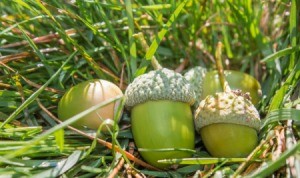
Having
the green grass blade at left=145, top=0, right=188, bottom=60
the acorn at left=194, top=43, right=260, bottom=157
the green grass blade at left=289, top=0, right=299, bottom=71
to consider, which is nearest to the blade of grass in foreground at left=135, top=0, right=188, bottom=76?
the green grass blade at left=145, top=0, right=188, bottom=60

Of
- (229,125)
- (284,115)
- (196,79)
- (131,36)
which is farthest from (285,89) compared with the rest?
(131,36)

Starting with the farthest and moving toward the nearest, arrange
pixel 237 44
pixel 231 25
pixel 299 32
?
pixel 237 44 < pixel 231 25 < pixel 299 32

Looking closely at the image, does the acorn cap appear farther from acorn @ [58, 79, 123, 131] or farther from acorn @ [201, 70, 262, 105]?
acorn @ [201, 70, 262, 105]

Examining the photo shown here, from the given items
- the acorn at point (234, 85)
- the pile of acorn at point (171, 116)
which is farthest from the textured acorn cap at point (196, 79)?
the pile of acorn at point (171, 116)

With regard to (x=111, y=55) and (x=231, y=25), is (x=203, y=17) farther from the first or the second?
(x=111, y=55)

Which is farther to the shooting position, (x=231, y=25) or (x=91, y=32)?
(x=231, y=25)

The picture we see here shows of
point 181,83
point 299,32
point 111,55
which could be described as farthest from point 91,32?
point 299,32
